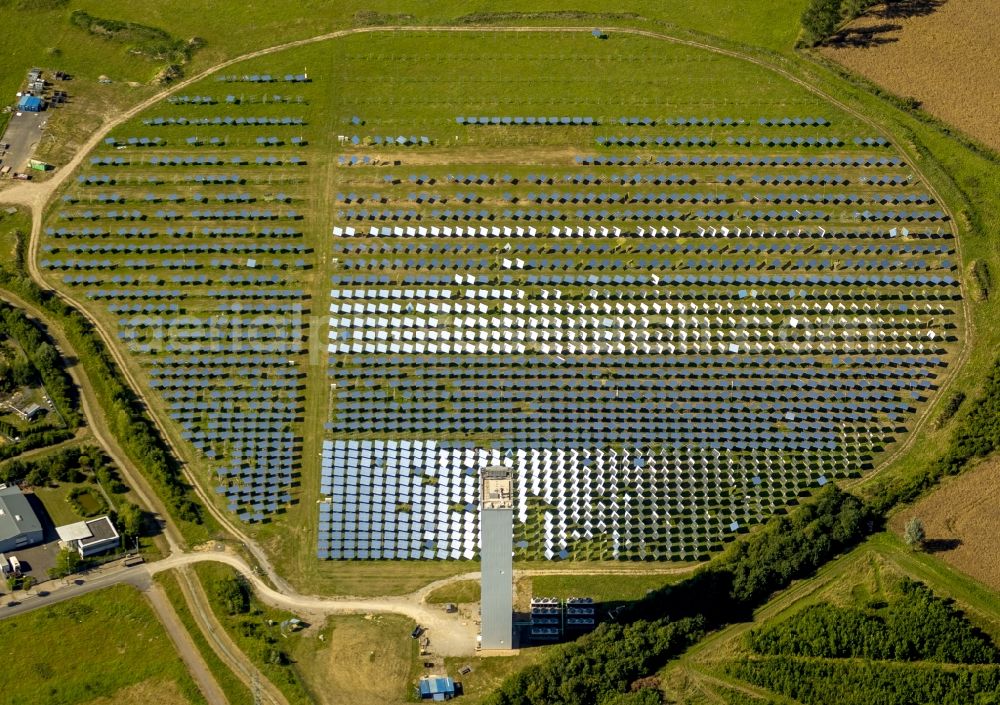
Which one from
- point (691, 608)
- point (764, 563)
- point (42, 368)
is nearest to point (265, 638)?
point (42, 368)

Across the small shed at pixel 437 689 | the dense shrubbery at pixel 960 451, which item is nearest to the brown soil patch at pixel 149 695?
the small shed at pixel 437 689

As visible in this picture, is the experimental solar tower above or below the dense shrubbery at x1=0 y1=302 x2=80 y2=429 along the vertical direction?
below

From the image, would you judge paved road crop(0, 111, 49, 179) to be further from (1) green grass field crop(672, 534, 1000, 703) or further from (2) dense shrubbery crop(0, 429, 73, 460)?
(1) green grass field crop(672, 534, 1000, 703)

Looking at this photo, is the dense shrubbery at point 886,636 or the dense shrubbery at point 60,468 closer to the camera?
the dense shrubbery at point 886,636

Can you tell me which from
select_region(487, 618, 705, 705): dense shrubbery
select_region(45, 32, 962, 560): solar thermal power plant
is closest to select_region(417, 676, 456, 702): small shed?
select_region(487, 618, 705, 705): dense shrubbery

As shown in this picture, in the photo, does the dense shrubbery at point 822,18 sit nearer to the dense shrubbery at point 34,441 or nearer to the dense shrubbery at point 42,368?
the dense shrubbery at point 42,368

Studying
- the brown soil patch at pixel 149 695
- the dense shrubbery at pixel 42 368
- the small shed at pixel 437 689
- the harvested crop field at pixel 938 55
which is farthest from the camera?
the harvested crop field at pixel 938 55
